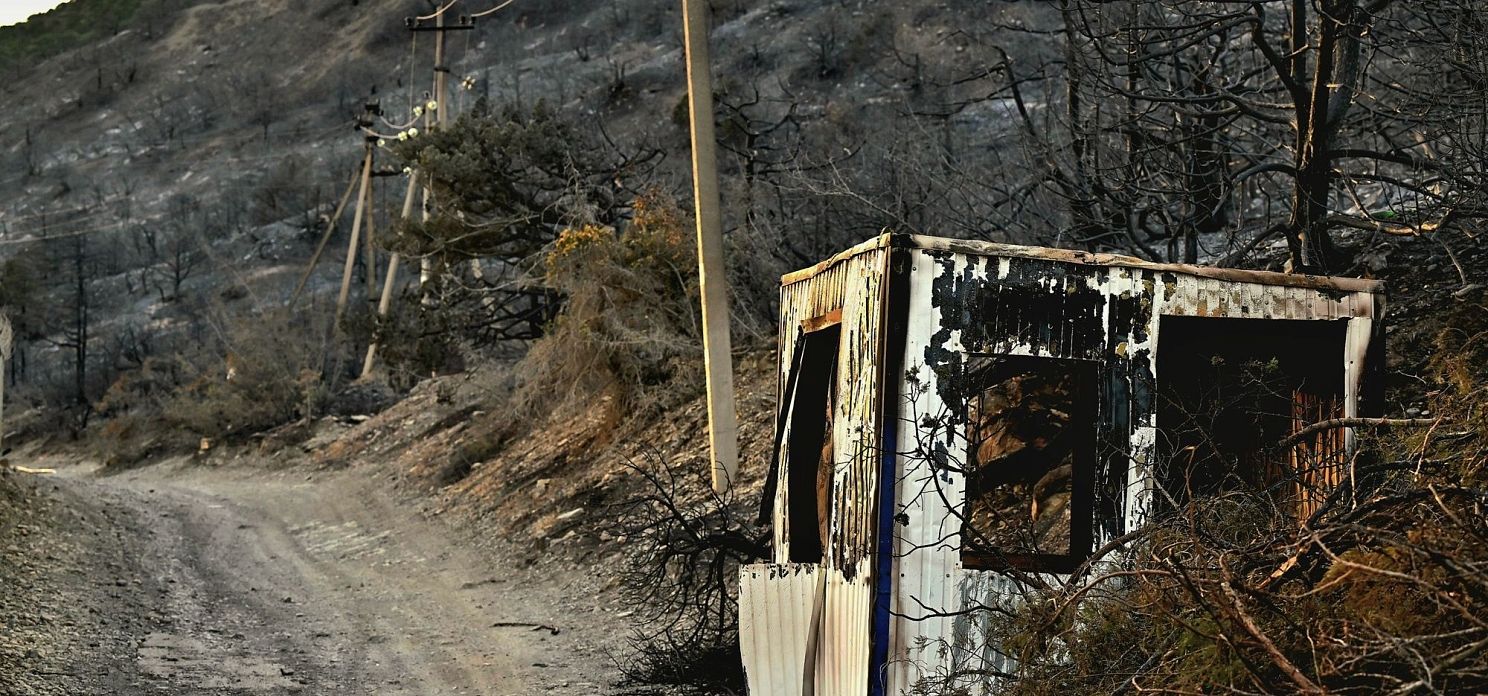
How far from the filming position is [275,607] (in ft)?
38.7

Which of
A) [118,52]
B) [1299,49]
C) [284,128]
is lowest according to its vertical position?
[1299,49]

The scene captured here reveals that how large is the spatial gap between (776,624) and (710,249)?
6907 millimetres

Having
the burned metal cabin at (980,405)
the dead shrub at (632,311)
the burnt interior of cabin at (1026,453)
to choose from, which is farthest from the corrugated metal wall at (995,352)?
the dead shrub at (632,311)

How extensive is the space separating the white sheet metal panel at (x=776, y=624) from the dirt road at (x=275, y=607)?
2239mm

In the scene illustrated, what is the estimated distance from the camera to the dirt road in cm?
886

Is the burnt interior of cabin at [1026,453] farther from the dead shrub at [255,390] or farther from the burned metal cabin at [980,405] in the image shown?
the dead shrub at [255,390]

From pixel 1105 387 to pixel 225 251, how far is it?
52521 mm

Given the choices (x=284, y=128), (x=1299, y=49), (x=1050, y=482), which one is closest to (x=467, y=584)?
(x=1050, y=482)

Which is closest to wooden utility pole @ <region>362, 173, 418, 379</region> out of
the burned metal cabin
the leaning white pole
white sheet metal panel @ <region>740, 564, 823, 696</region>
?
the leaning white pole

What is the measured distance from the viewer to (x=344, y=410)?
27.0 m

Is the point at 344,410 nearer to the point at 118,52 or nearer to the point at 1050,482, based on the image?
the point at 1050,482

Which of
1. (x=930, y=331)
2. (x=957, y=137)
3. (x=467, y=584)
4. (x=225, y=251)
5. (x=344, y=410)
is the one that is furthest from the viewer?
(x=225, y=251)

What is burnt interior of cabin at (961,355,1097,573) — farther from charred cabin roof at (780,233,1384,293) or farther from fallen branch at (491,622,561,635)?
fallen branch at (491,622,561,635)

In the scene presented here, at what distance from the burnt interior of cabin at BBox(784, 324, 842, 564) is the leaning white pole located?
5.71 metres
